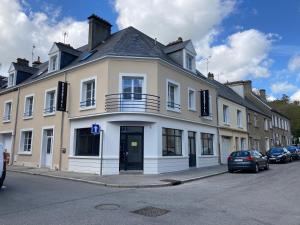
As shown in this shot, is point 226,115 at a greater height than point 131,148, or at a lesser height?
greater

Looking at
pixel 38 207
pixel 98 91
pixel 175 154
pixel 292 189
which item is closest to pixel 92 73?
pixel 98 91

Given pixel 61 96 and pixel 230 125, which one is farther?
pixel 230 125

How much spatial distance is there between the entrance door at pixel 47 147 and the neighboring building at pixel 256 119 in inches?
823

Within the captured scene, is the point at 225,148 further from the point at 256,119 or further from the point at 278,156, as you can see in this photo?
the point at 256,119

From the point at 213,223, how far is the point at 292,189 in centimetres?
651

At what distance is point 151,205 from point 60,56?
1527 centimetres

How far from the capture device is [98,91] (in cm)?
1662

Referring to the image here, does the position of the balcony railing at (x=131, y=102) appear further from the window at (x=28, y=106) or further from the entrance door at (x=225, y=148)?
the entrance door at (x=225, y=148)

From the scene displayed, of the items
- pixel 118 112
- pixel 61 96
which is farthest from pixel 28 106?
pixel 118 112

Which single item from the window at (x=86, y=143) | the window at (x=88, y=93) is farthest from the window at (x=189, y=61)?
the window at (x=86, y=143)

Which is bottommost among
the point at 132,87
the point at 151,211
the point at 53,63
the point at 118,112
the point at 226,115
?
the point at 151,211

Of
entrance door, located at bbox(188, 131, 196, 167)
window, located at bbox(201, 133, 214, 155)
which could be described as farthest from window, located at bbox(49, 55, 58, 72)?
window, located at bbox(201, 133, 214, 155)

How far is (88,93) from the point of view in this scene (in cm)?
1794

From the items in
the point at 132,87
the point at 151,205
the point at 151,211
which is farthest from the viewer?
the point at 132,87
